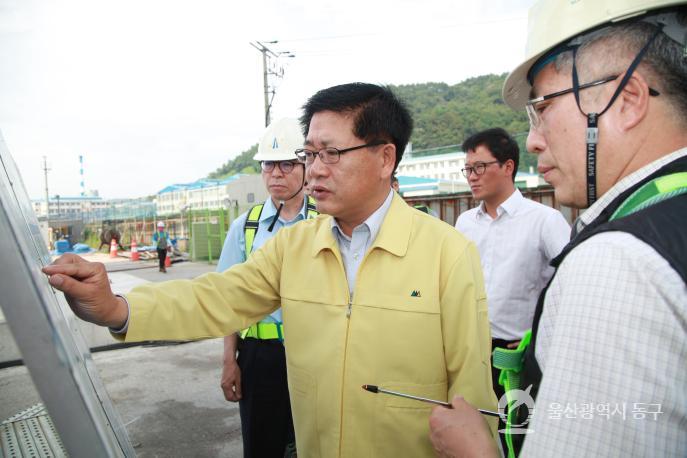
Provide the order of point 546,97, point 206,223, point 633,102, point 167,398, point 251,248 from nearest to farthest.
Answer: point 633,102, point 546,97, point 251,248, point 167,398, point 206,223

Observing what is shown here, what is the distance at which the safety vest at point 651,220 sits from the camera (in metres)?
0.70

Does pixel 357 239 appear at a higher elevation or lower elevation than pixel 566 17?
lower

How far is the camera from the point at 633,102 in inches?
37.0

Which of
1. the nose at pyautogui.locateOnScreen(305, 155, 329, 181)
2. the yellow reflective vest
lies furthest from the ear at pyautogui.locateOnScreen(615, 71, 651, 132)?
the nose at pyautogui.locateOnScreen(305, 155, 329, 181)

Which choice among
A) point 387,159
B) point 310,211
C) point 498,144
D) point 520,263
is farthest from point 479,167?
point 387,159

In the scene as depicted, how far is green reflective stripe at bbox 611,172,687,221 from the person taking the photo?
0.80 m

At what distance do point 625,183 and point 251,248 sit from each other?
2.19m

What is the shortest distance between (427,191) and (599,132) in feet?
98.4

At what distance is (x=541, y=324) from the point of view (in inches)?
37.4

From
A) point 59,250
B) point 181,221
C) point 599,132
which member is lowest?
point 59,250

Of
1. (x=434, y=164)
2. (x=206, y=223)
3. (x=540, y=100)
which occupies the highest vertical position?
(x=434, y=164)

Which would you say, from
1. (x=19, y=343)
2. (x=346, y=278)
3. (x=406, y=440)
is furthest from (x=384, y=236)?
(x=19, y=343)

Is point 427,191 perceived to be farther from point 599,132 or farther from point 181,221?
point 599,132

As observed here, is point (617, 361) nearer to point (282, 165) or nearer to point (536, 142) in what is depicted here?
point (536, 142)
